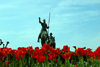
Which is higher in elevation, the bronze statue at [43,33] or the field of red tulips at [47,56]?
the bronze statue at [43,33]

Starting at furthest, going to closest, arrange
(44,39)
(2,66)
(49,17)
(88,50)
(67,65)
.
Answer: (49,17) < (44,39) < (88,50) < (2,66) < (67,65)

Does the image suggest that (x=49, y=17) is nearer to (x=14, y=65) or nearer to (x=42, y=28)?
(x=42, y=28)

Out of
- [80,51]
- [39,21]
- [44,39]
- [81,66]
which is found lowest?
[81,66]

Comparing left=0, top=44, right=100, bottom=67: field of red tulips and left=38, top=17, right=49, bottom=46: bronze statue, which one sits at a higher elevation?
left=38, top=17, right=49, bottom=46: bronze statue

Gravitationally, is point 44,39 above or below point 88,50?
above

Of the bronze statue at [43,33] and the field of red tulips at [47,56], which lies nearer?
the field of red tulips at [47,56]

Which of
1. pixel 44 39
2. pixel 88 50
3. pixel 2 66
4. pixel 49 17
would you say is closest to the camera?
pixel 2 66

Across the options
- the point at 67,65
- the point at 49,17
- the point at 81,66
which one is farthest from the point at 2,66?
the point at 49,17

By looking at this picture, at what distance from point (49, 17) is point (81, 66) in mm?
22045

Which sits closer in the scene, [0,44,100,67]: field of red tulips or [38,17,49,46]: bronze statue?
[0,44,100,67]: field of red tulips

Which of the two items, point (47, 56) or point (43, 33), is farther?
point (43, 33)

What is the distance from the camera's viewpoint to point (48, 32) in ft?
85.2

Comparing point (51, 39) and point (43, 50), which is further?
point (51, 39)

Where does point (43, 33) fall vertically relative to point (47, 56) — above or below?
above
